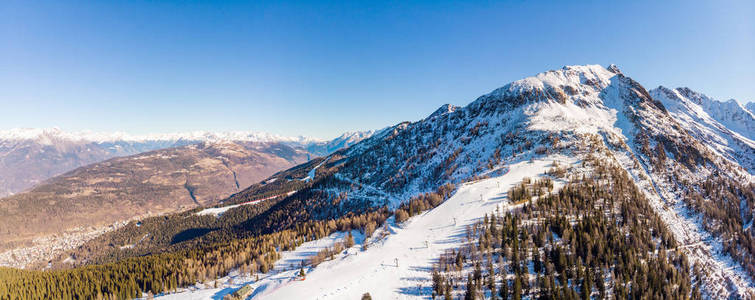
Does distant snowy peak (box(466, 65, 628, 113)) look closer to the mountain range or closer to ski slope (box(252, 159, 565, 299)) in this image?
the mountain range

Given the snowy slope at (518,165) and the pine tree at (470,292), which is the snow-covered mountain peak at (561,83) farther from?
the pine tree at (470,292)

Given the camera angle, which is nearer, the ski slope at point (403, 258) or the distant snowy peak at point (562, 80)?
the ski slope at point (403, 258)

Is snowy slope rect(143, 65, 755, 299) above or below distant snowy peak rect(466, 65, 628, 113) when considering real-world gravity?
below

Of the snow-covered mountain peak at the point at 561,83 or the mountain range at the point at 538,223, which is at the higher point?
the snow-covered mountain peak at the point at 561,83

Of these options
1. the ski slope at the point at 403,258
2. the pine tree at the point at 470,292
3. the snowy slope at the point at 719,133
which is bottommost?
the pine tree at the point at 470,292

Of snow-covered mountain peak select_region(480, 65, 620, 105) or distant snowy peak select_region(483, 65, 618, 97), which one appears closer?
snow-covered mountain peak select_region(480, 65, 620, 105)

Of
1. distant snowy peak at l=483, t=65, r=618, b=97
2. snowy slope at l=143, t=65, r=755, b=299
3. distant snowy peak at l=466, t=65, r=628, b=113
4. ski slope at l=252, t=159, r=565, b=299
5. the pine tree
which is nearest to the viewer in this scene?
the pine tree

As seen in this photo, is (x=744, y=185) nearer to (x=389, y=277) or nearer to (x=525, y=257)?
(x=525, y=257)

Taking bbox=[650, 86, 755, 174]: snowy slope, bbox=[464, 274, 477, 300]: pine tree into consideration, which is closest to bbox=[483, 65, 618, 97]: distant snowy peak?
bbox=[650, 86, 755, 174]: snowy slope

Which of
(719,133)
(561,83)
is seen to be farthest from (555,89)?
(719,133)

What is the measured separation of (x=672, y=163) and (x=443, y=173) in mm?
82592

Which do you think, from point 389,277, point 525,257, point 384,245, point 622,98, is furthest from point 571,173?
point 622,98

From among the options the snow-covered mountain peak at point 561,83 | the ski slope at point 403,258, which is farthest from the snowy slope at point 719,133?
the ski slope at point 403,258

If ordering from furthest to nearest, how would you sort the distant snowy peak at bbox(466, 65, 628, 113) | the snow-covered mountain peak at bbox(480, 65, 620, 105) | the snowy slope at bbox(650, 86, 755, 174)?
the snow-covered mountain peak at bbox(480, 65, 620, 105), the distant snowy peak at bbox(466, 65, 628, 113), the snowy slope at bbox(650, 86, 755, 174)
